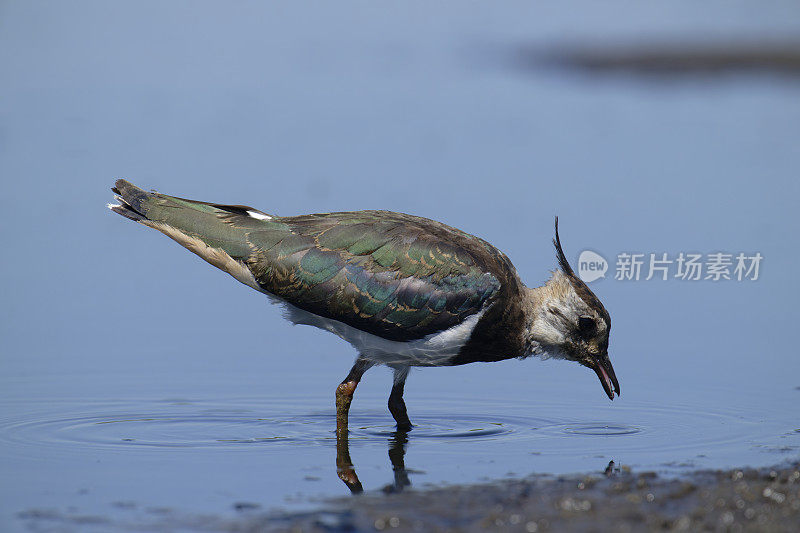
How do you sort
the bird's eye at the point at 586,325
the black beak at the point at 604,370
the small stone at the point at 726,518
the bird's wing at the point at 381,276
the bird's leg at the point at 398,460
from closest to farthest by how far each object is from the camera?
1. the small stone at the point at 726,518
2. the bird's leg at the point at 398,460
3. the bird's wing at the point at 381,276
4. the bird's eye at the point at 586,325
5. the black beak at the point at 604,370

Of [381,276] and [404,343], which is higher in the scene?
[381,276]

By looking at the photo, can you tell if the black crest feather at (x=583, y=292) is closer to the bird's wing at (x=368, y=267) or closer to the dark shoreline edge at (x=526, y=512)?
the bird's wing at (x=368, y=267)

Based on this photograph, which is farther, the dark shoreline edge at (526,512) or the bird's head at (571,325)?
the bird's head at (571,325)

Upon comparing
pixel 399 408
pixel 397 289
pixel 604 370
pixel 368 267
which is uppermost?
pixel 368 267

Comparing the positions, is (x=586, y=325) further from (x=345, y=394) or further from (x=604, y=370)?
(x=345, y=394)

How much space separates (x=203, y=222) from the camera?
358 inches

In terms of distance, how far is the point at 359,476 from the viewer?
770 cm

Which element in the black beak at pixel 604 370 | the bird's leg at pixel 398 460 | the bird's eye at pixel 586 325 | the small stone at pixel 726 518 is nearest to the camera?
the small stone at pixel 726 518

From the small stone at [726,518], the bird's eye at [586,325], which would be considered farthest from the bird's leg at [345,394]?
the small stone at [726,518]

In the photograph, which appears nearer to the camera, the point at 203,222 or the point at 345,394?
the point at 345,394

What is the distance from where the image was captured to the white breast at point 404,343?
862 centimetres

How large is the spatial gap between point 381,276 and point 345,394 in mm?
936

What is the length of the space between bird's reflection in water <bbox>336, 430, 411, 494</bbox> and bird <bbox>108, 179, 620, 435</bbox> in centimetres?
18

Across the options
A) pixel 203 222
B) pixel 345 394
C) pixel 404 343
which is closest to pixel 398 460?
pixel 345 394
